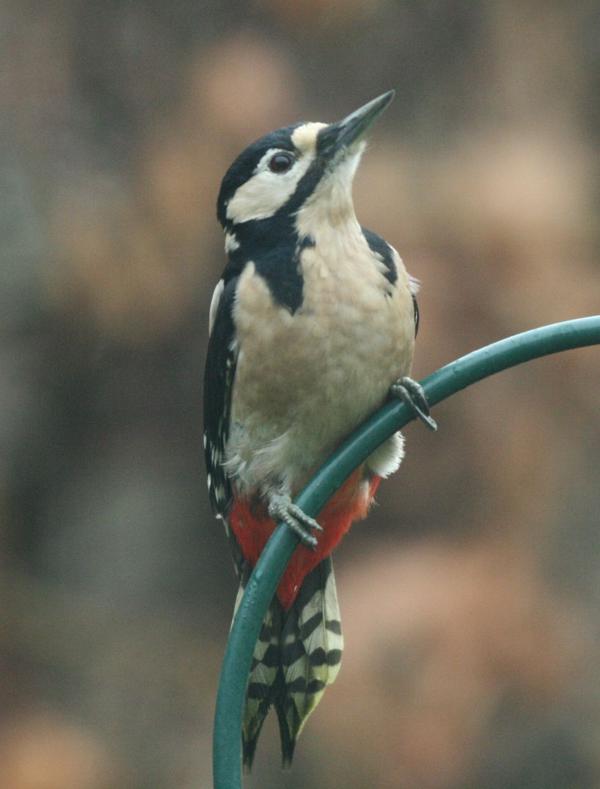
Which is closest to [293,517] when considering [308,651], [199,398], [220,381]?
[220,381]

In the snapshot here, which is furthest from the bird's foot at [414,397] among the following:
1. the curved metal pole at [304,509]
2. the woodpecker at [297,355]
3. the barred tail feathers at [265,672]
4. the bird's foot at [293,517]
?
the barred tail feathers at [265,672]

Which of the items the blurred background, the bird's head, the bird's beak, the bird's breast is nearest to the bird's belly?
the bird's breast

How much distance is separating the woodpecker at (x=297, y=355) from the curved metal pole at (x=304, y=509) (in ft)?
0.92

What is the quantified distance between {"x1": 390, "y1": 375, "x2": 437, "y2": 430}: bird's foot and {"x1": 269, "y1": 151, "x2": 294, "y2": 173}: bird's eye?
20.2 inches

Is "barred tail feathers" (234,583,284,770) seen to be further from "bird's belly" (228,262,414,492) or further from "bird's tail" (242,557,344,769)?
"bird's belly" (228,262,414,492)

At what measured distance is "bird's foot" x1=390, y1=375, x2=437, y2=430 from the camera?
9.00 feet

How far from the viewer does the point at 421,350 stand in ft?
15.2

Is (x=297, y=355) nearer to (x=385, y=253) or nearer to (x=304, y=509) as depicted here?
(x=385, y=253)

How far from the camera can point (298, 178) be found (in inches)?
126

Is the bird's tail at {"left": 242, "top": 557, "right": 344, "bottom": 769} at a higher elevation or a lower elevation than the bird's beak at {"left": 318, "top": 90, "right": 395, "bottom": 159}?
lower

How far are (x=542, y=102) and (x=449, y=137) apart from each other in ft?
1.23

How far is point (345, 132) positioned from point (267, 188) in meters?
0.21

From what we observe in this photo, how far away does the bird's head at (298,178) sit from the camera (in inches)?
124

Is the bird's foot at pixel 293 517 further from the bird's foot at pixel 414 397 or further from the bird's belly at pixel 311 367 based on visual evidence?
the bird's foot at pixel 414 397
